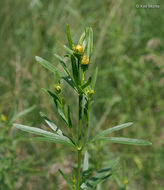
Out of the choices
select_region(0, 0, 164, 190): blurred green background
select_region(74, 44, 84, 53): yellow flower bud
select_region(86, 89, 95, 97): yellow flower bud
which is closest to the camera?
select_region(74, 44, 84, 53): yellow flower bud

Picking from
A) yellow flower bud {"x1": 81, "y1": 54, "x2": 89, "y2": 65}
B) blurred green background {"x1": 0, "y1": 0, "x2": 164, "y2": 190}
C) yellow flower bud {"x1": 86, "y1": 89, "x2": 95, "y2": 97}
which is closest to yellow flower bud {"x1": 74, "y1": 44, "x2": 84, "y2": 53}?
yellow flower bud {"x1": 81, "y1": 54, "x2": 89, "y2": 65}

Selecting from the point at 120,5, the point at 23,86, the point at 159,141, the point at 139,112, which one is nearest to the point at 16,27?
the point at 23,86

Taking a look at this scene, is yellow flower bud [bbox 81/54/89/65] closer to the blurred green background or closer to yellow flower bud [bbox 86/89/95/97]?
yellow flower bud [bbox 86/89/95/97]

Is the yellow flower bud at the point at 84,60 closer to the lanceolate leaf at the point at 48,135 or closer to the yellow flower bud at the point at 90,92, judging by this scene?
the yellow flower bud at the point at 90,92

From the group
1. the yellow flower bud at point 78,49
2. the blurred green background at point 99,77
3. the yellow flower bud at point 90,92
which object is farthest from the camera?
the blurred green background at point 99,77

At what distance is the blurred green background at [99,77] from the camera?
2.68 meters

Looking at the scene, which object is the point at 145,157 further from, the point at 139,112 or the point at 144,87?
the point at 144,87

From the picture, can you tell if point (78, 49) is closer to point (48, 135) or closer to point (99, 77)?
point (48, 135)

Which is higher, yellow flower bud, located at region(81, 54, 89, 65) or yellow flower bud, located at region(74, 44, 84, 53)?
yellow flower bud, located at region(74, 44, 84, 53)

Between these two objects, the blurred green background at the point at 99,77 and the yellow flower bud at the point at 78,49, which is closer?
the yellow flower bud at the point at 78,49

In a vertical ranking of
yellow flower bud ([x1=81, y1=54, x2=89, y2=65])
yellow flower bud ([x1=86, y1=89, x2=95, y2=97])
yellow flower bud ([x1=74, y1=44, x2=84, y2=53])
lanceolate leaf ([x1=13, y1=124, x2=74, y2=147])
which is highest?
yellow flower bud ([x1=74, y1=44, x2=84, y2=53])

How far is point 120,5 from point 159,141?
6.35 feet

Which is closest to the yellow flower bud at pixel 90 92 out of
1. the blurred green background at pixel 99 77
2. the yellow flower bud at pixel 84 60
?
the yellow flower bud at pixel 84 60

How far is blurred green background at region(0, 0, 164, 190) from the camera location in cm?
268
